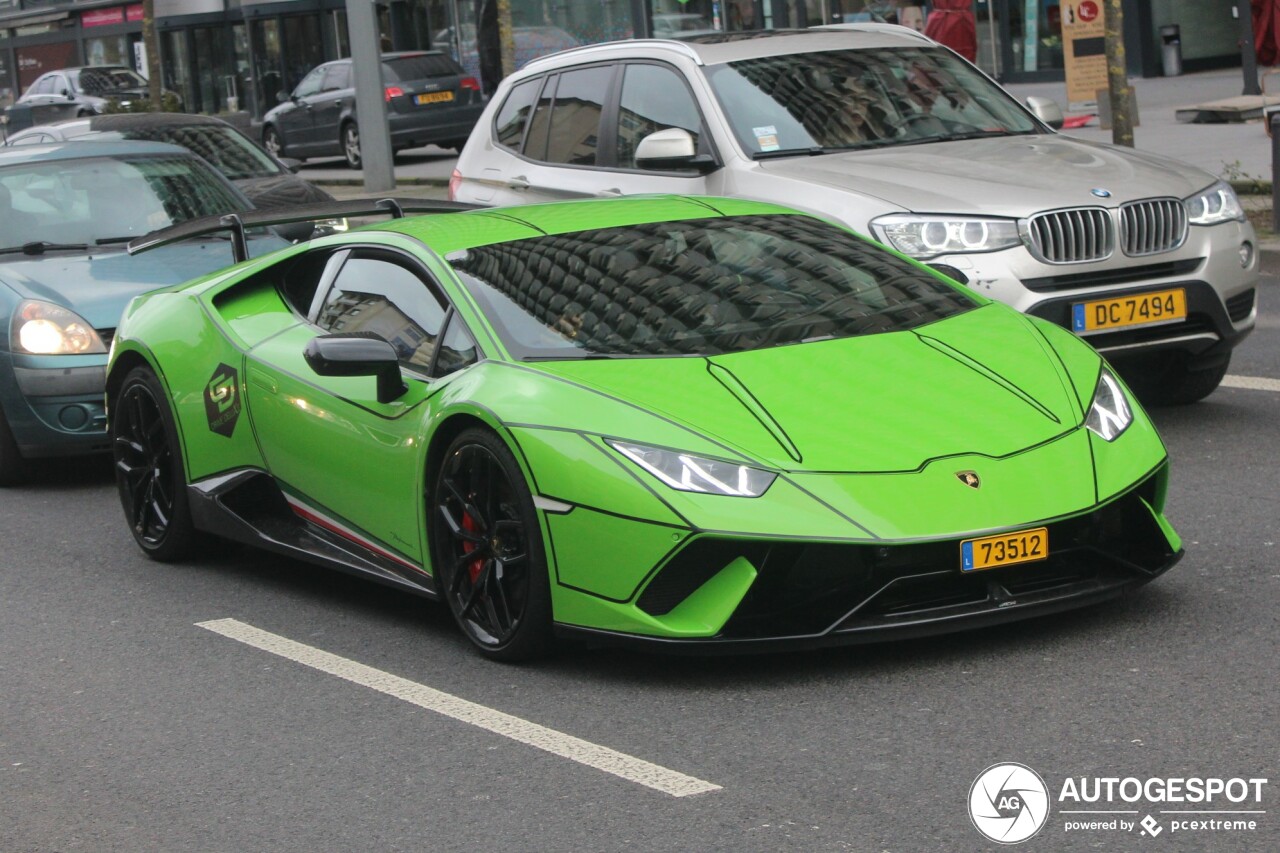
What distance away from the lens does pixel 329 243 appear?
22.9ft

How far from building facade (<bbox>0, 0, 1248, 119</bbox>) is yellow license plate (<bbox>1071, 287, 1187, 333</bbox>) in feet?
48.3

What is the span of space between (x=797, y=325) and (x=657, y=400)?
2.52 ft

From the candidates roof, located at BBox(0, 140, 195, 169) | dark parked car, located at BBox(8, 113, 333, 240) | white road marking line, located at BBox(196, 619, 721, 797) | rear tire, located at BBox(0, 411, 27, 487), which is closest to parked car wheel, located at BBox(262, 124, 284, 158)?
dark parked car, located at BBox(8, 113, 333, 240)

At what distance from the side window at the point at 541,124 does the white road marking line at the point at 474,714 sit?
183 inches

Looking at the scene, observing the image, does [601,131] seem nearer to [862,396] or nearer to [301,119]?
[862,396]

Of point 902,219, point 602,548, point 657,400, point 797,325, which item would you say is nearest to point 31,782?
point 602,548

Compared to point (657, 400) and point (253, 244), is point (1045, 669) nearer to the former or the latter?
point (657, 400)

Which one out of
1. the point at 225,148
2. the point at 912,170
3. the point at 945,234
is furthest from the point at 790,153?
the point at 225,148

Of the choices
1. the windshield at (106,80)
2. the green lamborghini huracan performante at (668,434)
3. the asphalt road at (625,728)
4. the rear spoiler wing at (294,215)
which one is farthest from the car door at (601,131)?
the windshield at (106,80)

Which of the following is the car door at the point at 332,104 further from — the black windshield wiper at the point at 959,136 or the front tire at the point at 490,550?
the front tire at the point at 490,550

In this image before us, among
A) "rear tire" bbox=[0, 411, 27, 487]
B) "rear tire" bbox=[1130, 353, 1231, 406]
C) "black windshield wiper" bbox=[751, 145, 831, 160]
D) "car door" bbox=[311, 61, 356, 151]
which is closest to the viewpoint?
"rear tire" bbox=[1130, 353, 1231, 406]

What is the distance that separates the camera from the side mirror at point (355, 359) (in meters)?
5.92

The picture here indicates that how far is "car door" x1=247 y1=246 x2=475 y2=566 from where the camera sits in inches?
235

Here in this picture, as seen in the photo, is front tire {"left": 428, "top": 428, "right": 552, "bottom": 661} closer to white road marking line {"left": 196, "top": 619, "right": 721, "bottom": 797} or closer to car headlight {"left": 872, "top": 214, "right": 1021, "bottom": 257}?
white road marking line {"left": 196, "top": 619, "right": 721, "bottom": 797}
